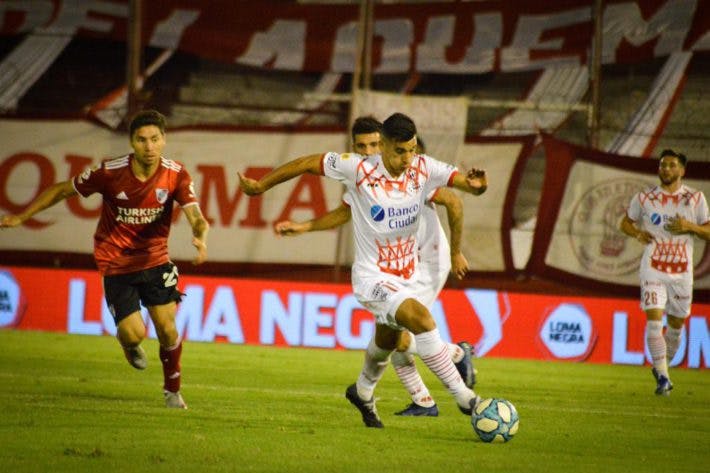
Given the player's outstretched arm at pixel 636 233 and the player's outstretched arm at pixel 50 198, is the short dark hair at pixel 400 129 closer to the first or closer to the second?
the player's outstretched arm at pixel 50 198

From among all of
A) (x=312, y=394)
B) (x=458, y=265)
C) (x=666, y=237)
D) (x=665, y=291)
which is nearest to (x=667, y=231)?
(x=666, y=237)

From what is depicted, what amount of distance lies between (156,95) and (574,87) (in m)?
7.03

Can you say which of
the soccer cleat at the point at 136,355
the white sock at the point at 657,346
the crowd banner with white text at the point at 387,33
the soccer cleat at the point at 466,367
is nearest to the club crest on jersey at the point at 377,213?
the soccer cleat at the point at 466,367

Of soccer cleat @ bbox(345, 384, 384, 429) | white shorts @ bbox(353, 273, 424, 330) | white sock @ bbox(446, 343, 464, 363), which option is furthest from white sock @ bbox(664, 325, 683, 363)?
white shorts @ bbox(353, 273, 424, 330)

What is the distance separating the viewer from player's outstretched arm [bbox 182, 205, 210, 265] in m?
8.88

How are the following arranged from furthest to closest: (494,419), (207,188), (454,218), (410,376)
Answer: (207,188) → (410,376) → (454,218) → (494,419)

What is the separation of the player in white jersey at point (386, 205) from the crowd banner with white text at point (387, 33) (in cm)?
1222

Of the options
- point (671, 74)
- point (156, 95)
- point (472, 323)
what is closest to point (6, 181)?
point (156, 95)

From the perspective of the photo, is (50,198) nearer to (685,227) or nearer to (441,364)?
(441,364)

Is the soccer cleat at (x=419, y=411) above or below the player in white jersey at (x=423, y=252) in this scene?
below

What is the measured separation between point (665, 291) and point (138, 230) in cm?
571

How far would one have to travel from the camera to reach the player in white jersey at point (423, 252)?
8578 millimetres

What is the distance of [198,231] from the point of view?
900 cm

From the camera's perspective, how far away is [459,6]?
2152 cm
